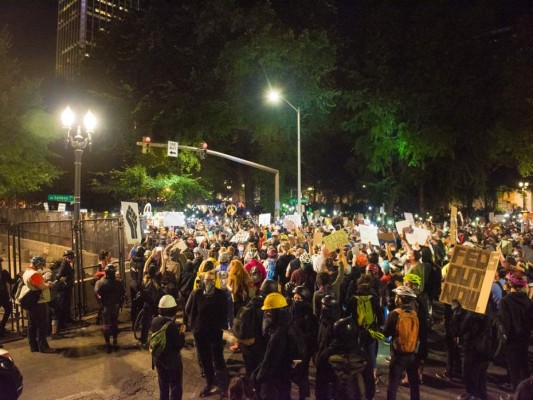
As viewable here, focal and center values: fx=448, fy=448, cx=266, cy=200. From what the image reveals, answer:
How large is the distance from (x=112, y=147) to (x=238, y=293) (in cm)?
2745

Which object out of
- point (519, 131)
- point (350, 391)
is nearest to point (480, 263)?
point (350, 391)

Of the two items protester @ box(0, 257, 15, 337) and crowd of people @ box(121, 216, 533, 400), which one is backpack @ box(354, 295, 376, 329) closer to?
crowd of people @ box(121, 216, 533, 400)

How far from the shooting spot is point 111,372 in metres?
7.09

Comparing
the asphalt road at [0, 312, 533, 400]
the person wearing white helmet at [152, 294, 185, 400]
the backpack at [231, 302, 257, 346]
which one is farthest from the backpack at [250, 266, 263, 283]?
the person wearing white helmet at [152, 294, 185, 400]

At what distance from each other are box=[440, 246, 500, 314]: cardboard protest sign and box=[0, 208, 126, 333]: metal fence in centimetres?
762

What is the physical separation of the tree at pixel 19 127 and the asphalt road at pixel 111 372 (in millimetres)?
22325

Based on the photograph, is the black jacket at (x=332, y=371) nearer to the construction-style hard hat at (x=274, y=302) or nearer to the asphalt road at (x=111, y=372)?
the construction-style hard hat at (x=274, y=302)

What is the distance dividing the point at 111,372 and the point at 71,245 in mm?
5237

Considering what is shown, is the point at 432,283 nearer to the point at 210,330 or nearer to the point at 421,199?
the point at 210,330

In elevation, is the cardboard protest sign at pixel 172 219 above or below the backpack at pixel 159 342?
above

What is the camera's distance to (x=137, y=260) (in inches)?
389

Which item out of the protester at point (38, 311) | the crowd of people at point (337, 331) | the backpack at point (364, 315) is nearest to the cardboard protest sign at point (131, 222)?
the crowd of people at point (337, 331)

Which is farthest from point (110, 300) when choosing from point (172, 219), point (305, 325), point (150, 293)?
point (172, 219)

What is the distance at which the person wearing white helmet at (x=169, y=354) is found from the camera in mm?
5273
